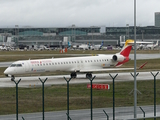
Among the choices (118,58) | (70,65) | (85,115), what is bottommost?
(85,115)

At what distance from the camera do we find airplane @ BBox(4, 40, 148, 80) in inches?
1871

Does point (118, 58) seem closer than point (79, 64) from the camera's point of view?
No

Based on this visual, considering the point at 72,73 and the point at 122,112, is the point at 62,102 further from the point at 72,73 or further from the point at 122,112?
the point at 72,73

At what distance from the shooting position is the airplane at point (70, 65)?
47.5 m

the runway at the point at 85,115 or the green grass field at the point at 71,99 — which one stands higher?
the green grass field at the point at 71,99

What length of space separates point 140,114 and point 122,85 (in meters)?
11.9

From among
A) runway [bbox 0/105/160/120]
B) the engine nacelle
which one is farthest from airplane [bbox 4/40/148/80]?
runway [bbox 0/105/160/120]

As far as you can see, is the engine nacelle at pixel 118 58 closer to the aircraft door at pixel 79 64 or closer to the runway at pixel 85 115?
the aircraft door at pixel 79 64

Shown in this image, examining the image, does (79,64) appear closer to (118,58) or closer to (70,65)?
(70,65)

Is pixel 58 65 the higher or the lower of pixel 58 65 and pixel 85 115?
the higher

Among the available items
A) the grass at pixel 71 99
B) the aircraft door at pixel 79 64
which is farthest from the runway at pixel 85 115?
the aircraft door at pixel 79 64

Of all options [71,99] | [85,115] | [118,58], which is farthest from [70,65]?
[85,115]

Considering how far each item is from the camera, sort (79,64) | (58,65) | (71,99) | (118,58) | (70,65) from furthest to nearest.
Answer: (118,58) → (79,64) → (70,65) → (58,65) → (71,99)

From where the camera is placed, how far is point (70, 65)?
50625 mm
